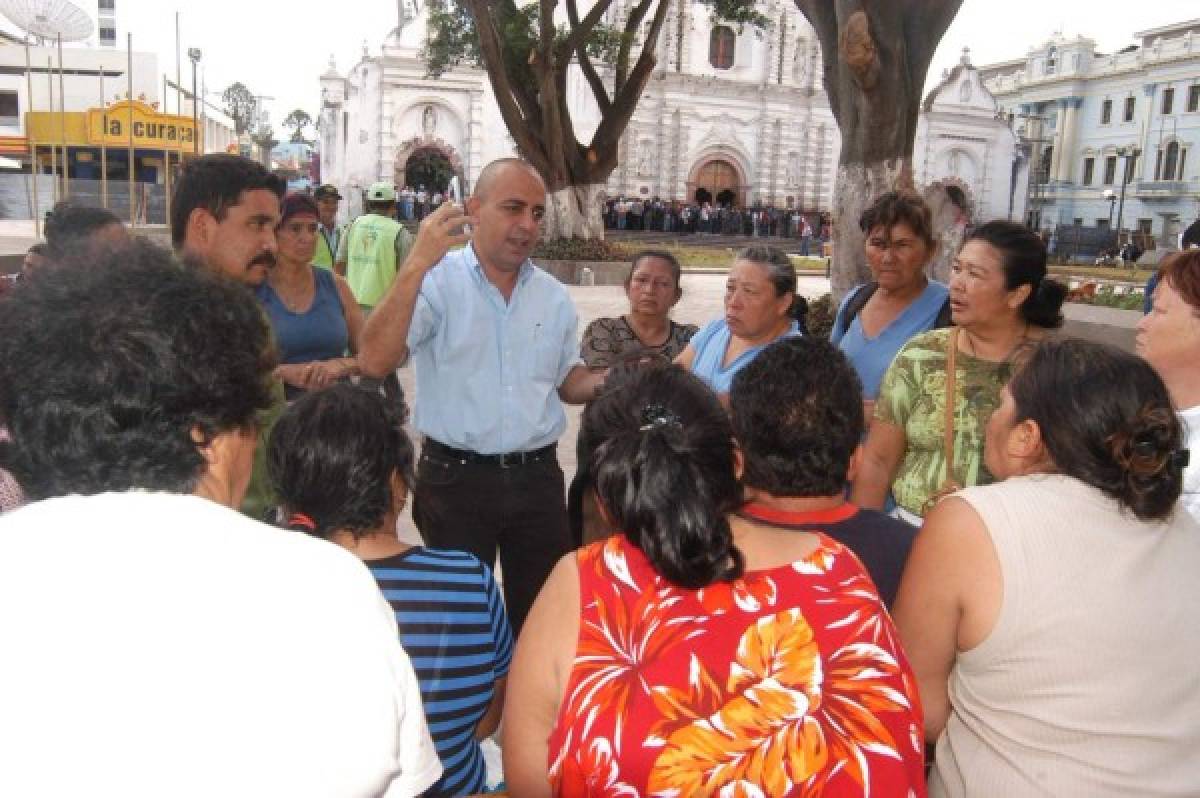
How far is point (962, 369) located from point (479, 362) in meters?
1.61

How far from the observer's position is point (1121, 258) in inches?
1476

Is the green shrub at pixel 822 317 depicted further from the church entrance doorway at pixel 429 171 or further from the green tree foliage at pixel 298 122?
the green tree foliage at pixel 298 122

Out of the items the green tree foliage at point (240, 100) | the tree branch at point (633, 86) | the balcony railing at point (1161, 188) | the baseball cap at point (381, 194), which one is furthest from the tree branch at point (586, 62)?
the green tree foliage at point (240, 100)

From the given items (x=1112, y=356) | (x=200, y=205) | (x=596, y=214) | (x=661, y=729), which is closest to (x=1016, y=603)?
(x=1112, y=356)

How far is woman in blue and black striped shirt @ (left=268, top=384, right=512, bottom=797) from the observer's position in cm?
204

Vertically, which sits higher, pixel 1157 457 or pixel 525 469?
pixel 1157 457

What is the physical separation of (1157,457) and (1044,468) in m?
0.20

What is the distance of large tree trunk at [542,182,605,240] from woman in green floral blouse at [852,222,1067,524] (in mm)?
16894

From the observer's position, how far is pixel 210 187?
297 centimetres

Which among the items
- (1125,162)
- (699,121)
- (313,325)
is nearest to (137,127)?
(699,121)

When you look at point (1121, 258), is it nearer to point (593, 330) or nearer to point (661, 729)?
point (593, 330)

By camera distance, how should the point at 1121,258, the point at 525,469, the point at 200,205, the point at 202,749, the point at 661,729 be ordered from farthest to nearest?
the point at 1121,258 < the point at 525,469 < the point at 200,205 < the point at 661,729 < the point at 202,749

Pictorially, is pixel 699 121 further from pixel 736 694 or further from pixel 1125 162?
pixel 736 694

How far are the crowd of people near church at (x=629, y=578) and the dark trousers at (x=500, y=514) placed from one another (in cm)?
70
